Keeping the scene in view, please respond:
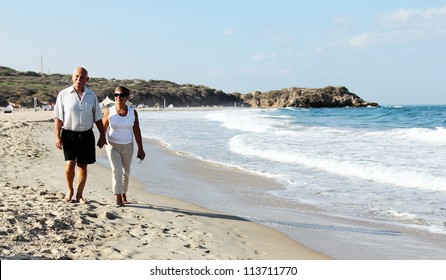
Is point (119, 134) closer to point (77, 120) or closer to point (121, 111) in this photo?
point (121, 111)

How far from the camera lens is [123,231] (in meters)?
5.19

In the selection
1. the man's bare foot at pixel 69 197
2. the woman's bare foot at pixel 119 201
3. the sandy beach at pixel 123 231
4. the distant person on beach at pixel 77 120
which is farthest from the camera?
the woman's bare foot at pixel 119 201

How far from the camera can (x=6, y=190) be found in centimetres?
693

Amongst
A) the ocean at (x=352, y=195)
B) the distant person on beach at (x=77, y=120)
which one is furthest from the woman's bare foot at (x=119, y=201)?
the ocean at (x=352, y=195)

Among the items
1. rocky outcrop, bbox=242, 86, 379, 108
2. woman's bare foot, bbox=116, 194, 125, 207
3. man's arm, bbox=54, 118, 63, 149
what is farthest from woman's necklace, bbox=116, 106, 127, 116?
rocky outcrop, bbox=242, 86, 379, 108

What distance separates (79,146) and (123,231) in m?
1.52

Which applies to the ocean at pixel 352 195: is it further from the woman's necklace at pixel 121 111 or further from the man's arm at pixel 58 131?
the man's arm at pixel 58 131

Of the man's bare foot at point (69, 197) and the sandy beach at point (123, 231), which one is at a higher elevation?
Result: the man's bare foot at point (69, 197)

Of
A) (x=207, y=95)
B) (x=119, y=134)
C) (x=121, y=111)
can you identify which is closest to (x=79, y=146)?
(x=119, y=134)

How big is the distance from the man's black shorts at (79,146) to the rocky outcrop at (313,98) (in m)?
116

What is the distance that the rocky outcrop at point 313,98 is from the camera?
396ft
